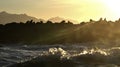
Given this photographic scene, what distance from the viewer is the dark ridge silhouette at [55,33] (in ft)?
157

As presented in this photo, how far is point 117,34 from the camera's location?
52.6m

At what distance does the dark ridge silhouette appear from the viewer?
47.9 metres

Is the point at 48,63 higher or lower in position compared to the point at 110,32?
lower

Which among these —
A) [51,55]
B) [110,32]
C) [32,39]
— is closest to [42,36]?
[32,39]

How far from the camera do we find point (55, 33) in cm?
5372

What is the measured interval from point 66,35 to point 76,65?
32153 mm

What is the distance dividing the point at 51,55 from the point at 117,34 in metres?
34.8

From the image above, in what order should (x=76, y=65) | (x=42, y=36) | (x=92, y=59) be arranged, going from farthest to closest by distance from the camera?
(x=42, y=36) < (x=92, y=59) < (x=76, y=65)

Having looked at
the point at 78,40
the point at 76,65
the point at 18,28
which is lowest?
the point at 76,65

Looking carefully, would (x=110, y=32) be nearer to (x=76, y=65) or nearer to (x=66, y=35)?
(x=66, y=35)

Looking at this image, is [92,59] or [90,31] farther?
[90,31]

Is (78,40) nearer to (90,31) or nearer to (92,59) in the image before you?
(90,31)

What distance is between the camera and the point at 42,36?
5075 cm

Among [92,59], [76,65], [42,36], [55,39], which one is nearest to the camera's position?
[76,65]
